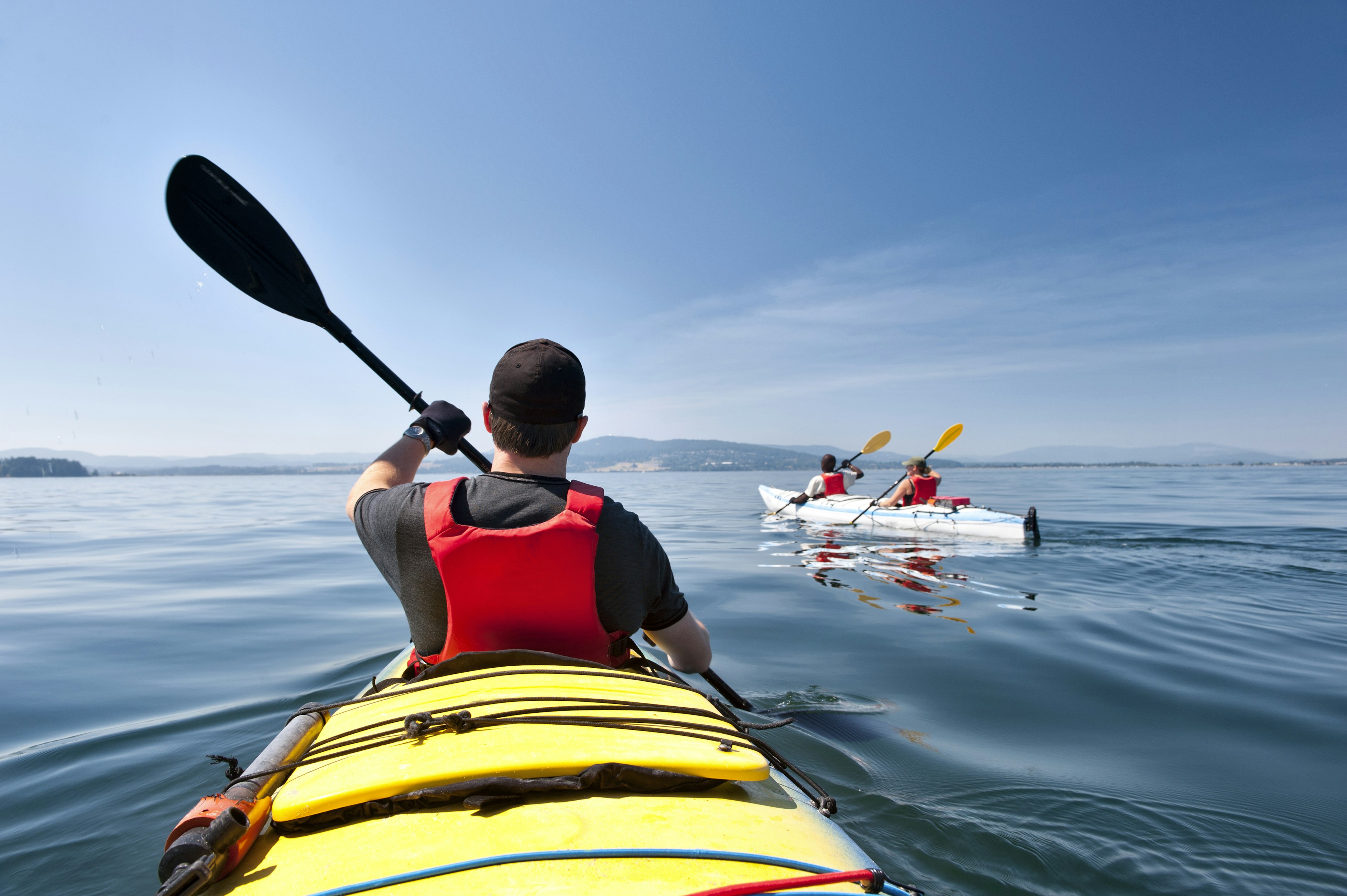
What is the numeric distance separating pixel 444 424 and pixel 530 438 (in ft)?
2.71

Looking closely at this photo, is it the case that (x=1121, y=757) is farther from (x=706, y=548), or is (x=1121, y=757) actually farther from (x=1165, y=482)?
(x=1165, y=482)

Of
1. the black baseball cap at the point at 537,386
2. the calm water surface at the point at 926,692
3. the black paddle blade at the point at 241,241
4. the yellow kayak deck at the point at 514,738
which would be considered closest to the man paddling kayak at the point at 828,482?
the calm water surface at the point at 926,692

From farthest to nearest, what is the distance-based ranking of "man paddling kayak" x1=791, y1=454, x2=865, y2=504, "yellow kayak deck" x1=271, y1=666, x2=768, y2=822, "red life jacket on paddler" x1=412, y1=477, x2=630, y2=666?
"man paddling kayak" x1=791, y1=454, x2=865, y2=504
"red life jacket on paddler" x1=412, y1=477, x2=630, y2=666
"yellow kayak deck" x1=271, y1=666, x2=768, y2=822

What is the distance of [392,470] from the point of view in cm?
250

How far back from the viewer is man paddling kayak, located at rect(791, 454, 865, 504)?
17.5 m

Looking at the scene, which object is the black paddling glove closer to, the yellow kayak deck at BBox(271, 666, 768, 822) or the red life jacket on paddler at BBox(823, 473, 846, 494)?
the yellow kayak deck at BBox(271, 666, 768, 822)

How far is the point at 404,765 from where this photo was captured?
1515 millimetres

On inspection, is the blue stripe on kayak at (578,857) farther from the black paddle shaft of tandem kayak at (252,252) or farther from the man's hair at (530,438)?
the black paddle shaft of tandem kayak at (252,252)

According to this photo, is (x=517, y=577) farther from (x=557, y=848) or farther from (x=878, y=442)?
(x=878, y=442)

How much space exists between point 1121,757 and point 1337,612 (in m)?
5.86

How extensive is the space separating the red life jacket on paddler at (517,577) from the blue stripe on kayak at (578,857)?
0.81 m

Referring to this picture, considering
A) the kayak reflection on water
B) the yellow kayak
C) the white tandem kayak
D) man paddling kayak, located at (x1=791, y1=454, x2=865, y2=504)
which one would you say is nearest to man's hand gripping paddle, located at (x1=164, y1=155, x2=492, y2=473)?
the yellow kayak

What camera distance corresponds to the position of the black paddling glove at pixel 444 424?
2.78 metres

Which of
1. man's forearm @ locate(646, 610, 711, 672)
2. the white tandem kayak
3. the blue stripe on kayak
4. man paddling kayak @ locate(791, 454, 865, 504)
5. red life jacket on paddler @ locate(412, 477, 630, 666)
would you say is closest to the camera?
the blue stripe on kayak
